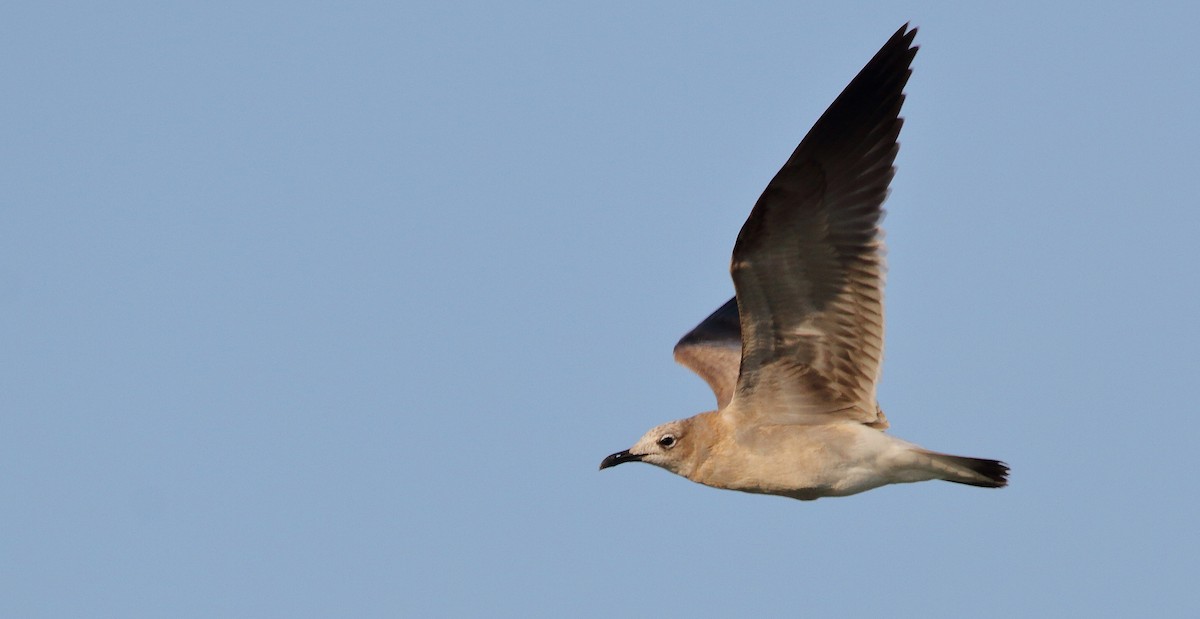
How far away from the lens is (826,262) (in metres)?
12.4

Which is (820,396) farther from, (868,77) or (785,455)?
(868,77)

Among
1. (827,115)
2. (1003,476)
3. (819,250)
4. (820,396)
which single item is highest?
(827,115)

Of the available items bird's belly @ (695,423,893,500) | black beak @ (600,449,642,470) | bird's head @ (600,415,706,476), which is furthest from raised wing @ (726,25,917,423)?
black beak @ (600,449,642,470)

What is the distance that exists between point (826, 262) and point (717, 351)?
367 cm

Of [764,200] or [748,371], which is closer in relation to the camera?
[764,200]

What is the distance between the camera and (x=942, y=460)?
12523mm

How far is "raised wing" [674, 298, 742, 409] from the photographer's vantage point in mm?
15203

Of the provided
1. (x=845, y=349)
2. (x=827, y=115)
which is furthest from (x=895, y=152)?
(x=845, y=349)

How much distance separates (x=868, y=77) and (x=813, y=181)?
98 centimetres

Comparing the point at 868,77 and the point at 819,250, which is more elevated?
the point at 868,77

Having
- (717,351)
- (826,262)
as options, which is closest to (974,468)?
(826,262)

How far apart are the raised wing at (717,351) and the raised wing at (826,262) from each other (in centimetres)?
197

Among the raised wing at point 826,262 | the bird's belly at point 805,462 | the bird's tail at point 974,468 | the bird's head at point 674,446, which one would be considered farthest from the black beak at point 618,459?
the bird's tail at point 974,468

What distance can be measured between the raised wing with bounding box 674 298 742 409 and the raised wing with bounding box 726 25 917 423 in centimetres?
197
